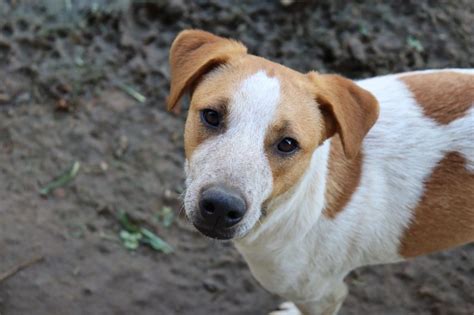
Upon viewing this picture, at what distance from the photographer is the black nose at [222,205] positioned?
2.80m

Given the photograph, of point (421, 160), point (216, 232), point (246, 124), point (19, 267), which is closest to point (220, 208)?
point (216, 232)

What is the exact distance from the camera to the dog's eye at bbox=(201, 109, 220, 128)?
3008 millimetres

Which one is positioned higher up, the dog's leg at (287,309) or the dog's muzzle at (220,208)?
the dog's muzzle at (220,208)

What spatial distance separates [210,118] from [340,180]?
828 millimetres

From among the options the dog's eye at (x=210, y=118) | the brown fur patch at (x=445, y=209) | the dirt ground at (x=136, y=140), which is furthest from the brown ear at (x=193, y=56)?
the dirt ground at (x=136, y=140)

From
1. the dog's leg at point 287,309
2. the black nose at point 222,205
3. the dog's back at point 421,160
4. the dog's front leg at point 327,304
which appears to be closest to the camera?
the black nose at point 222,205

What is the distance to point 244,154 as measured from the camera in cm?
289

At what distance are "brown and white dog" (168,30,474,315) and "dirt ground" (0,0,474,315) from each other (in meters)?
0.86

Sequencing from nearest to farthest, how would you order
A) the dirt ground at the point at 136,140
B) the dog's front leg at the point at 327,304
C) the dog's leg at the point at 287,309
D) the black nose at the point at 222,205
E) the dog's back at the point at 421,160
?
the black nose at the point at 222,205
the dog's back at the point at 421,160
the dog's front leg at the point at 327,304
the dog's leg at the point at 287,309
the dirt ground at the point at 136,140

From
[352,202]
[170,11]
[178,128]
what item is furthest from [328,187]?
[170,11]

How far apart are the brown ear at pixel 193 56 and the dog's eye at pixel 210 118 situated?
0.73 feet

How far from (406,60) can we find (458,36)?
0.50m

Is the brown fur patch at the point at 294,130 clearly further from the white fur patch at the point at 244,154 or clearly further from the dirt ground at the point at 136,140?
the dirt ground at the point at 136,140

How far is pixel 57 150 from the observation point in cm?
494
